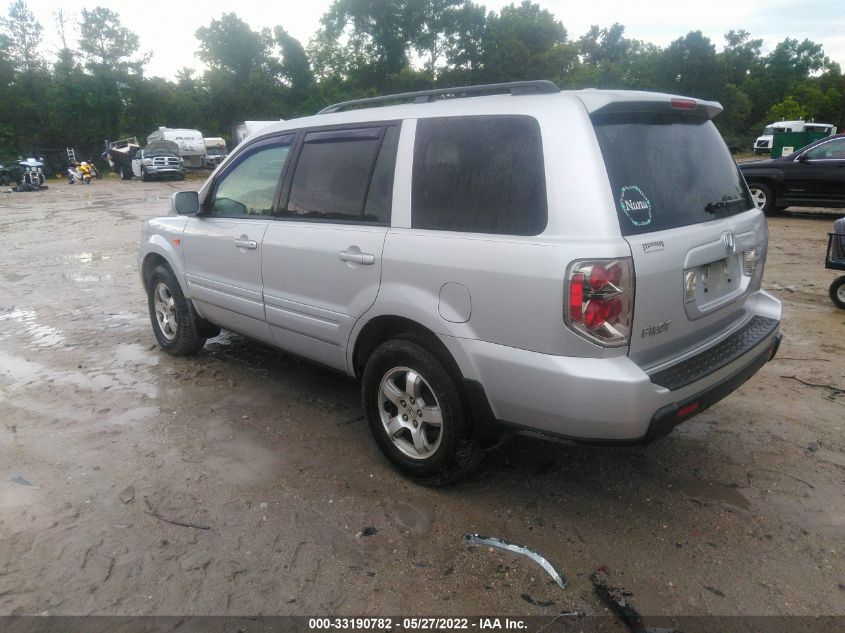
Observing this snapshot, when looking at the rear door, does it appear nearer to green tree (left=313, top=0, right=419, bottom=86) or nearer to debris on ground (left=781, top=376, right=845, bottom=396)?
debris on ground (left=781, top=376, right=845, bottom=396)

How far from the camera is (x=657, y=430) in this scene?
8.18 feet

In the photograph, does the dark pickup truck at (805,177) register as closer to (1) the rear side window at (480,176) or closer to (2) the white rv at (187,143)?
(1) the rear side window at (480,176)

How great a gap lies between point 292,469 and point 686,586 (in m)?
2.01

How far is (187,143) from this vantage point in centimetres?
3603

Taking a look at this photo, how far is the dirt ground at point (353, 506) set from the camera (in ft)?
8.04

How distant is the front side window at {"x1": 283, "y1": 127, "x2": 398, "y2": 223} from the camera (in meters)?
3.22

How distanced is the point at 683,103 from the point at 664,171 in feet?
1.37

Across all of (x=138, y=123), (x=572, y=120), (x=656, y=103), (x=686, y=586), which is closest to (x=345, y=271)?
(x=572, y=120)

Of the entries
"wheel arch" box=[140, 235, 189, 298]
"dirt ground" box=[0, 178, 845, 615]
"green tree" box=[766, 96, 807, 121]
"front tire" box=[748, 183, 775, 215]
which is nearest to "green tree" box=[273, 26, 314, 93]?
"green tree" box=[766, 96, 807, 121]

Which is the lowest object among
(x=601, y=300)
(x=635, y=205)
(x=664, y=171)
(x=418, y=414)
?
(x=418, y=414)

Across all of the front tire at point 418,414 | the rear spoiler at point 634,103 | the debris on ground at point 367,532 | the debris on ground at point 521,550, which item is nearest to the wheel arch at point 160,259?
the front tire at point 418,414

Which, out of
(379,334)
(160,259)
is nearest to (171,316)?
(160,259)

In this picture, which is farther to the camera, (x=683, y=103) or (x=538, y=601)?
(x=683, y=103)

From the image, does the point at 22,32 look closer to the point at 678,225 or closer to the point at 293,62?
the point at 293,62
